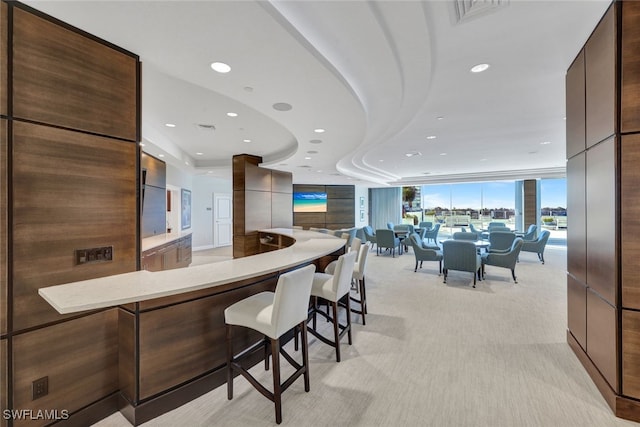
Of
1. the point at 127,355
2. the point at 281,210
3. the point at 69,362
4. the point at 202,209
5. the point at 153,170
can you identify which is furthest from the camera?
the point at 202,209

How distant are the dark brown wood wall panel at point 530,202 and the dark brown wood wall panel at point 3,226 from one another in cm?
1307

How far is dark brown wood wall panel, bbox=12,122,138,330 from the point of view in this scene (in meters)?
1.60

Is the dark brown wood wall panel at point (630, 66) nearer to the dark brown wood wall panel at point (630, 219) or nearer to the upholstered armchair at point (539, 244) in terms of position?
the dark brown wood wall panel at point (630, 219)

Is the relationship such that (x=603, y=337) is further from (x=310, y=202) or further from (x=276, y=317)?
(x=310, y=202)

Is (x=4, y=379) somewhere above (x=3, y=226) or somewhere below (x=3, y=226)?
below

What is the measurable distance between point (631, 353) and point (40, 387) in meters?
3.85

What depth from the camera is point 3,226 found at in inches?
60.4

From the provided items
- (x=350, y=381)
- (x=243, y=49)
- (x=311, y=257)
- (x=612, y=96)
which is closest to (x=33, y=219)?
(x=243, y=49)

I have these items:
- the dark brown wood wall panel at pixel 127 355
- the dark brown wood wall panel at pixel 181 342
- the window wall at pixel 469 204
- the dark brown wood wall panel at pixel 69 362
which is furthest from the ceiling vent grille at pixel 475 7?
the window wall at pixel 469 204

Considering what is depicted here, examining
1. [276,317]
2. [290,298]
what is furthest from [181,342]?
[290,298]

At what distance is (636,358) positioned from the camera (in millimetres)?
1792

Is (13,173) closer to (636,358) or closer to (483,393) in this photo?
(483,393)

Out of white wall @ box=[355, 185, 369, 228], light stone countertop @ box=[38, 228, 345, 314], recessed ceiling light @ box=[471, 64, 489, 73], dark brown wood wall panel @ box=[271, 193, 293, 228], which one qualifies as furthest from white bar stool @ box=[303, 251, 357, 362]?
white wall @ box=[355, 185, 369, 228]

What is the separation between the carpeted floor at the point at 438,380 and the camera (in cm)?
183
